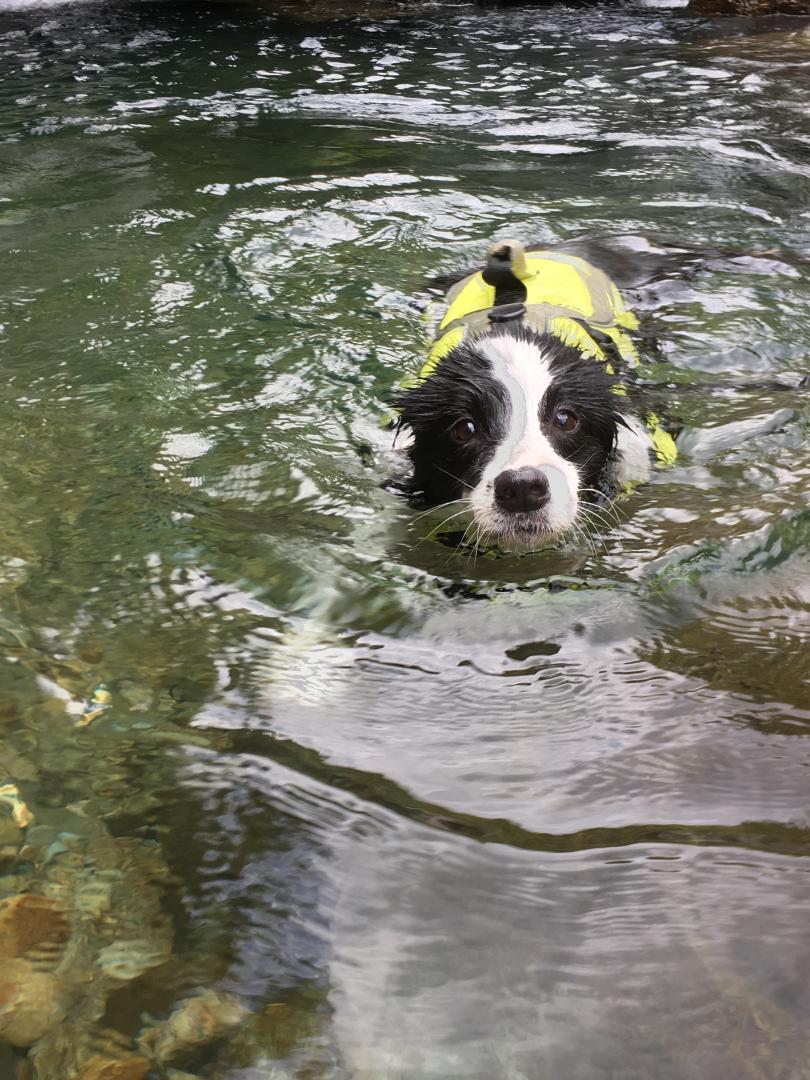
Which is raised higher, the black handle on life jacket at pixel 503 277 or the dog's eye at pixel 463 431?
the black handle on life jacket at pixel 503 277

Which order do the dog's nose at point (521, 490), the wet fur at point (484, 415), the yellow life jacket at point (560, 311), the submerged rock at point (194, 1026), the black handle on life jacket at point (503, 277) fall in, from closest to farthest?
the submerged rock at point (194, 1026) < the dog's nose at point (521, 490) < the wet fur at point (484, 415) < the yellow life jacket at point (560, 311) < the black handle on life jacket at point (503, 277)

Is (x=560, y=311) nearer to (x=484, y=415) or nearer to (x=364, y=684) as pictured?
(x=484, y=415)

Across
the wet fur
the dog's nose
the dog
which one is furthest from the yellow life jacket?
the dog's nose

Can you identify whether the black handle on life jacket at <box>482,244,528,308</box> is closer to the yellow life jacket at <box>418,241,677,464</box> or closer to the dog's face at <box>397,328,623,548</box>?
the yellow life jacket at <box>418,241,677,464</box>

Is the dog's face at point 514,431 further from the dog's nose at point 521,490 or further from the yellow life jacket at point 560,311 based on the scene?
the yellow life jacket at point 560,311

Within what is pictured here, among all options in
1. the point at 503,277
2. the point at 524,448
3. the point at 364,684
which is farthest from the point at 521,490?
the point at 503,277

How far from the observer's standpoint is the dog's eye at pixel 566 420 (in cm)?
388

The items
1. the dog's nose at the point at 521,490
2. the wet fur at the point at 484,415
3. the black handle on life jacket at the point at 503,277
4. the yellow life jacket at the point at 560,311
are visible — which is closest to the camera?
the dog's nose at the point at 521,490

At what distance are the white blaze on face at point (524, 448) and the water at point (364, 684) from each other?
16 cm

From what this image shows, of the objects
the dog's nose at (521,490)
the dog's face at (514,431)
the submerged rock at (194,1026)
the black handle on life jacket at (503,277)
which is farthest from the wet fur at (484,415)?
the submerged rock at (194,1026)

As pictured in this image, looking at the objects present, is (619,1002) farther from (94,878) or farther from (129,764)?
(129,764)

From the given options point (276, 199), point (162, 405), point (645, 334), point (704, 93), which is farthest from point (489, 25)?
point (162, 405)

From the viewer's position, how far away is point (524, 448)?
3.64 metres

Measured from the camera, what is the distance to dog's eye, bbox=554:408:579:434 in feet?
12.7
